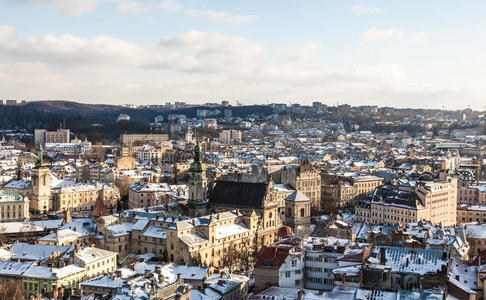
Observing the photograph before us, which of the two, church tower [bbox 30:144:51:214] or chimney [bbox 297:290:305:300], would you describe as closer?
chimney [bbox 297:290:305:300]

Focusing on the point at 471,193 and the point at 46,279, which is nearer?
the point at 46,279

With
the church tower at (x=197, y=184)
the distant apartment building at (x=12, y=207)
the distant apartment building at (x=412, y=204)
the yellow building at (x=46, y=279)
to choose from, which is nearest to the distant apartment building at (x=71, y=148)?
the distant apartment building at (x=12, y=207)

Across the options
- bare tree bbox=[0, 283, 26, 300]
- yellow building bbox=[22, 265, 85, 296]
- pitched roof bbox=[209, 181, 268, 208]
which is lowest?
yellow building bbox=[22, 265, 85, 296]

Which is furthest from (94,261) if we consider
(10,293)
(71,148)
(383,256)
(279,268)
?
(71,148)

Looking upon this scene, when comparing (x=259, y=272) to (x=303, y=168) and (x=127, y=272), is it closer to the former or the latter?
(x=127, y=272)

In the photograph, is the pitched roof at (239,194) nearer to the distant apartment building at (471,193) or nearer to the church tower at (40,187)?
the church tower at (40,187)

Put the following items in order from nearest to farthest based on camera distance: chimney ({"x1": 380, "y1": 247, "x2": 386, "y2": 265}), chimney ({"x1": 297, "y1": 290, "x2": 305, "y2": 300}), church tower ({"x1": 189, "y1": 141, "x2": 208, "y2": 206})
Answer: chimney ({"x1": 297, "y1": 290, "x2": 305, "y2": 300}) < chimney ({"x1": 380, "y1": 247, "x2": 386, "y2": 265}) < church tower ({"x1": 189, "y1": 141, "x2": 208, "y2": 206})

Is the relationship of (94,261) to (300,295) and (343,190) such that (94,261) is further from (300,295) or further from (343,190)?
(343,190)

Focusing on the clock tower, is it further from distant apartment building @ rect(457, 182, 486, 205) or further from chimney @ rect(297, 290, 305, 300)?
distant apartment building @ rect(457, 182, 486, 205)

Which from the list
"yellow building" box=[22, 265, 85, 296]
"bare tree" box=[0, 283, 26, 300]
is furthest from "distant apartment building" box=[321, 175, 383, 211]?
"bare tree" box=[0, 283, 26, 300]
